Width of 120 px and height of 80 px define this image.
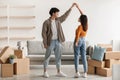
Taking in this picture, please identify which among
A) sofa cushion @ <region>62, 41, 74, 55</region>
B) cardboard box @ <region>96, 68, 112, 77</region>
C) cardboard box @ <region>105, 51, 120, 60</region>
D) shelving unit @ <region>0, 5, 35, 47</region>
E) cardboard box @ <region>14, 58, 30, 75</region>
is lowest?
cardboard box @ <region>96, 68, 112, 77</region>

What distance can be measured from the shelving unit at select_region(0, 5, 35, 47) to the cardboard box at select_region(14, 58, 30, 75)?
215cm

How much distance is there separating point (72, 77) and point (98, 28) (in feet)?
10.1

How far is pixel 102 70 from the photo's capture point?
6.29 m

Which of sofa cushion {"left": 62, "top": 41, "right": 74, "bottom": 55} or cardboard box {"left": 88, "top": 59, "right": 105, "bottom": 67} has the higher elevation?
sofa cushion {"left": 62, "top": 41, "right": 74, "bottom": 55}

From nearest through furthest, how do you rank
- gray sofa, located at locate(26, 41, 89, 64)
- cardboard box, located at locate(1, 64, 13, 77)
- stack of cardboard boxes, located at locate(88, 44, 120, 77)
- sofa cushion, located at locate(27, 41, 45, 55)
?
cardboard box, located at locate(1, 64, 13, 77), stack of cardboard boxes, located at locate(88, 44, 120, 77), gray sofa, located at locate(26, 41, 89, 64), sofa cushion, located at locate(27, 41, 45, 55)

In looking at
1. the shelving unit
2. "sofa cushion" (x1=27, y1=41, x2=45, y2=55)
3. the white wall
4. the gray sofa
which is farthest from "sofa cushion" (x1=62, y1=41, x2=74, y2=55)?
the shelving unit

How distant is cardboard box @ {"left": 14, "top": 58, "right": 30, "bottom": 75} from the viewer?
21.0 feet

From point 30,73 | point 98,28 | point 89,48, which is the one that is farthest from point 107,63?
point 98,28

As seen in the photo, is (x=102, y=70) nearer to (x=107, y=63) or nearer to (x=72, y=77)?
(x=107, y=63)

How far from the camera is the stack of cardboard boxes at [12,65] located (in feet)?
20.1

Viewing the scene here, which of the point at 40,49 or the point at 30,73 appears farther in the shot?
the point at 40,49

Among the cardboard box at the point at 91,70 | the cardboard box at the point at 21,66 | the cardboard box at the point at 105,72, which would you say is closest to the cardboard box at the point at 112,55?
the cardboard box at the point at 105,72

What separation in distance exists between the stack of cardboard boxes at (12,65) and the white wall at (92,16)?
2169 mm

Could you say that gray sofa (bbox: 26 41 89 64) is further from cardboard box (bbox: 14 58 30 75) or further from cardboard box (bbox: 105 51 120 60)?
cardboard box (bbox: 105 51 120 60)
